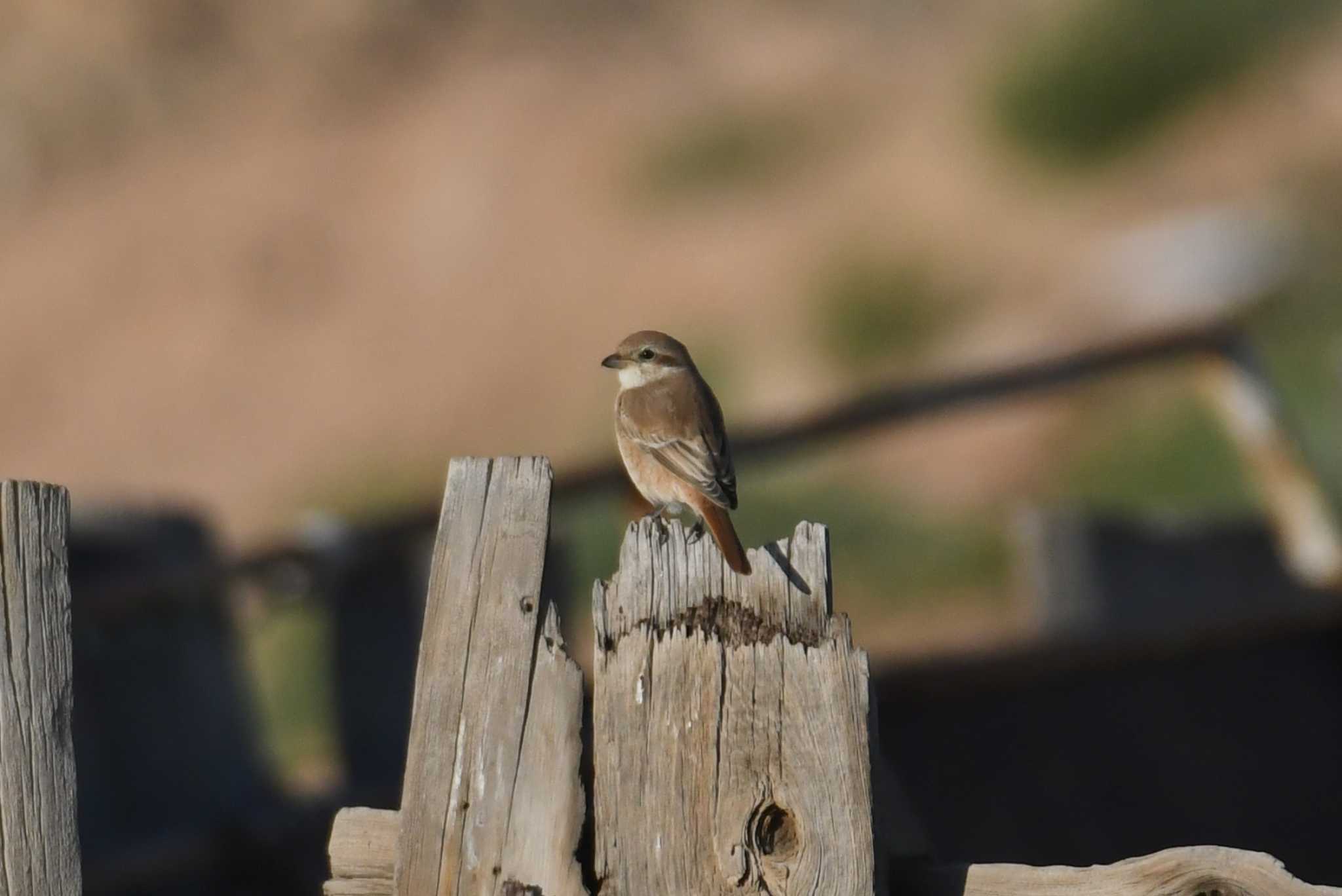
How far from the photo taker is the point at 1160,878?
8.71 feet

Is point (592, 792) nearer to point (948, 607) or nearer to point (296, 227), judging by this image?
point (948, 607)

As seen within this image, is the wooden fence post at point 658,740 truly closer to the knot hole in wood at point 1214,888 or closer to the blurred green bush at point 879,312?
the knot hole in wood at point 1214,888

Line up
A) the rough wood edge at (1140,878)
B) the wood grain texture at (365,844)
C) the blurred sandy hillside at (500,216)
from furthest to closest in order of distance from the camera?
1. the blurred sandy hillside at (500,216)
2. the wood grain texture at (365,844)
3. the rough wood edge at (1140,878)

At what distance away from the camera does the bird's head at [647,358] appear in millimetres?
5141

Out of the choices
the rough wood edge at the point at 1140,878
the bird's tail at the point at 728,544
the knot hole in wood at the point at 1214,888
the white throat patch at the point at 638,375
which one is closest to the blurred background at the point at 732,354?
the bird's tail at the point at 728,544

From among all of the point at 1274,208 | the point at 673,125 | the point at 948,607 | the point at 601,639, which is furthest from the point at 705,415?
the point at 673,125

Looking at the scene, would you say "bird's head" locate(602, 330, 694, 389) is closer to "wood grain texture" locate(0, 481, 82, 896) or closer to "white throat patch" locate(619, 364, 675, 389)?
"white throat patch" locate(619, 364, 675, 389)

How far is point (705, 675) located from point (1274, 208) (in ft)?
61.8

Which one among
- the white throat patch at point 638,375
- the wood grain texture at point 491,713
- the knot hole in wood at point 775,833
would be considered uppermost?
the white throat patch at point 638,375

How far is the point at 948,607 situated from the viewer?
14.0 metres

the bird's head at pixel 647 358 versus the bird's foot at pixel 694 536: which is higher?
the bird's head at pixel 647 358

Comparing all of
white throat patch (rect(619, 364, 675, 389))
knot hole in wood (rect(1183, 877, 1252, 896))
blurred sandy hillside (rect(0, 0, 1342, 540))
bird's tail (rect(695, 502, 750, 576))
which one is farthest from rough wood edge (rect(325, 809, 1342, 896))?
blurred sandy hillside (rect(0, 0, 1342, 540))

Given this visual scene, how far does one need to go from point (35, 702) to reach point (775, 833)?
113cm

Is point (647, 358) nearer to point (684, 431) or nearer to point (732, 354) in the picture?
point (684, 431)
